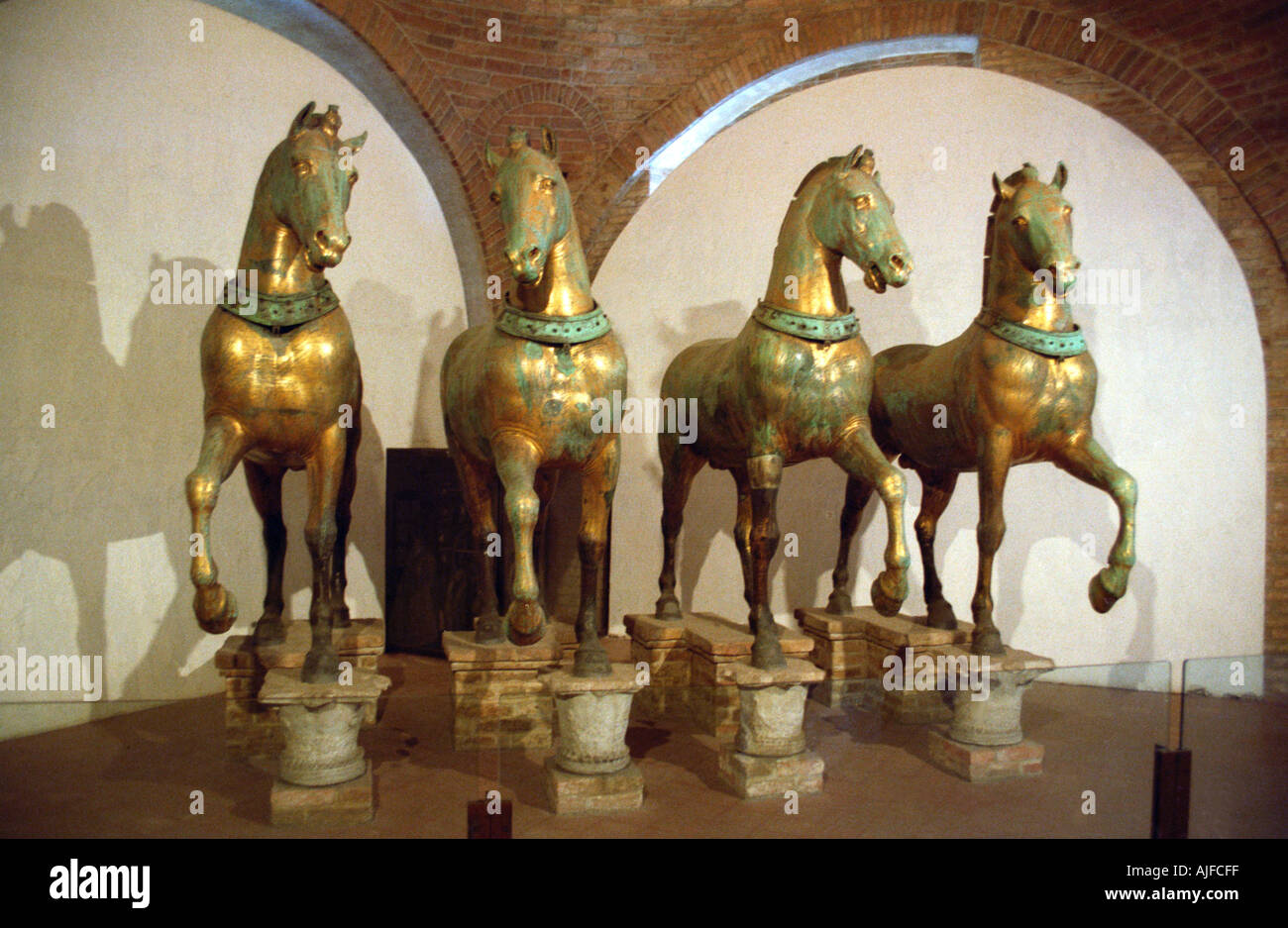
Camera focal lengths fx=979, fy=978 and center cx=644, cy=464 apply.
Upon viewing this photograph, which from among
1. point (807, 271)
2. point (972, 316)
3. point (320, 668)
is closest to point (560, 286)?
point (807, 271)

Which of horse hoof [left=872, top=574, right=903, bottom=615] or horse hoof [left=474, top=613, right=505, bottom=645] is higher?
horse hoof [left=872, top=574, right=903, bottom=615]

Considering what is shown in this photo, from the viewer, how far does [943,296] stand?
281 inches

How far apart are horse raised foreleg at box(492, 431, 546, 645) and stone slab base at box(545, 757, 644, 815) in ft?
2.02

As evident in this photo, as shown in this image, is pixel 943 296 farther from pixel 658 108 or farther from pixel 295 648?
pixel 295 648

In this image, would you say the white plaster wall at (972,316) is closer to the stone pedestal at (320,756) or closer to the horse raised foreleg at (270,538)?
the horse raised foreleg at (270,538)

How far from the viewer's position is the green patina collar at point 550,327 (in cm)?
414

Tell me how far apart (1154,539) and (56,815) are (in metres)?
6.72

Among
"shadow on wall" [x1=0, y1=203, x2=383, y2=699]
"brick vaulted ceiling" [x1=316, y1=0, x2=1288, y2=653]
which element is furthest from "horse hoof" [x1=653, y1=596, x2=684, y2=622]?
"brick vaulted ceiling" [x1=316, y1=0, x2=1288, y2=653]

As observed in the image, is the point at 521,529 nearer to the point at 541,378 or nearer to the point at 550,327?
the point at 541,378

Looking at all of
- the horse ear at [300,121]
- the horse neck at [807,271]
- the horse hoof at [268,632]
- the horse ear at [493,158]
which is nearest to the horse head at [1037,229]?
the horse neck at [807,271]

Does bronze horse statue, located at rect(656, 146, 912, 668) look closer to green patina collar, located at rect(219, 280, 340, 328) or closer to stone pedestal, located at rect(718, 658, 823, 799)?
stone pedestal, located at rect(718, 658, 823, 799)

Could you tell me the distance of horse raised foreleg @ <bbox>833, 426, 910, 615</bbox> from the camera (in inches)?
170

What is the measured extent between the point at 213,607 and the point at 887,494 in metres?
2.87

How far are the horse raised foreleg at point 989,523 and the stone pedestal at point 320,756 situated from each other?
115 inches
